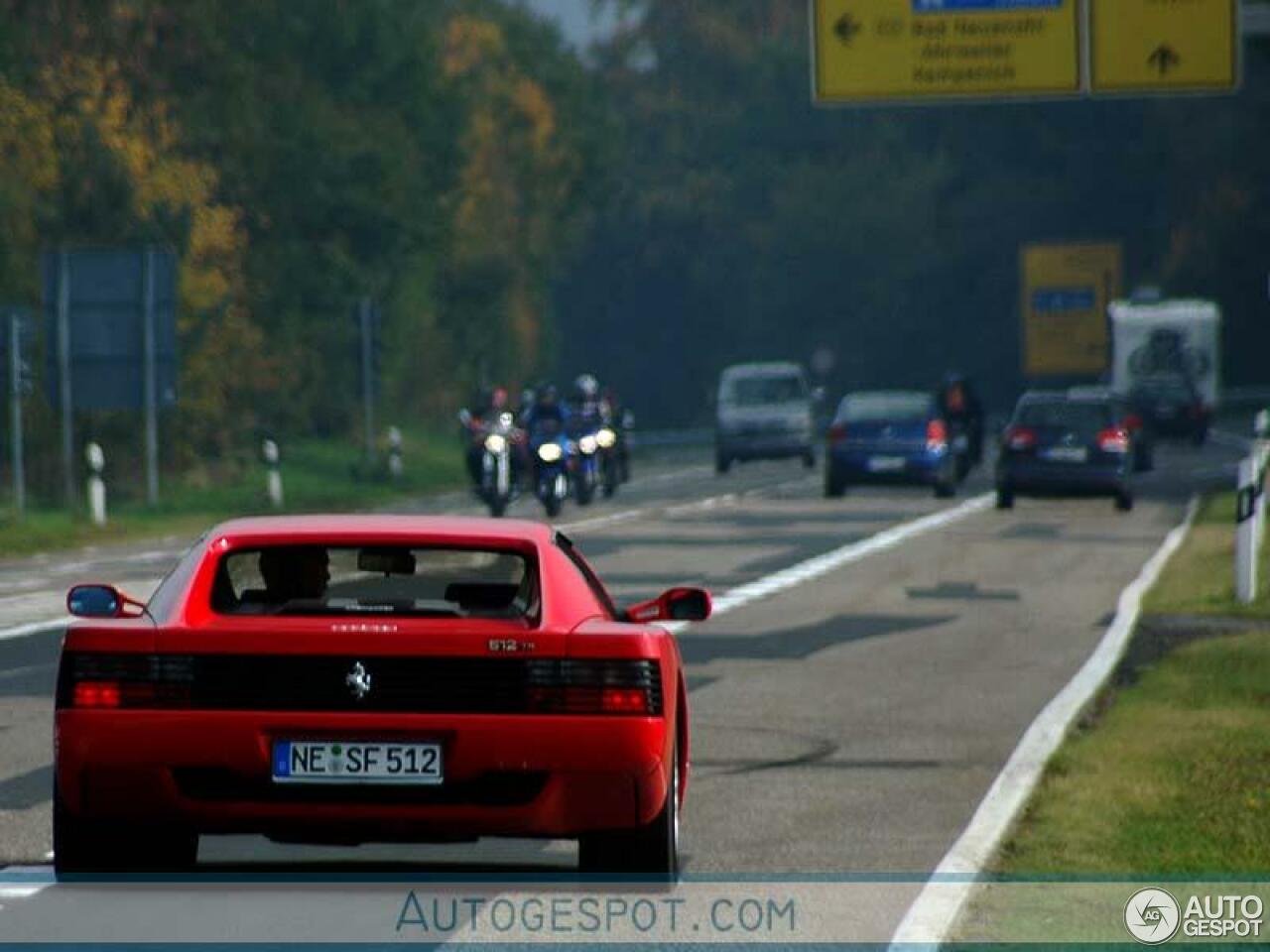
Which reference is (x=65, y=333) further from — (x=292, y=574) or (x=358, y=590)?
(x=292, y=574)

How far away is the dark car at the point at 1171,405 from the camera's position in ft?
246

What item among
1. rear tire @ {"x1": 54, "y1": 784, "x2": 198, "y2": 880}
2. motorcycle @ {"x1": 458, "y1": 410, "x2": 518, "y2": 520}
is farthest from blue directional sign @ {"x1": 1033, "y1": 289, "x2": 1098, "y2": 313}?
rear tire @ {"x1": 54, "y1": 784, "x2": 198, "y2": 880}

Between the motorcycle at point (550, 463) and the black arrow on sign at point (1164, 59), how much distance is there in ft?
38.0

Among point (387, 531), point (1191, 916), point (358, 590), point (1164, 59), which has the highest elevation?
point (1164, 59)

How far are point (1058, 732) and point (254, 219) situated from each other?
52862mm

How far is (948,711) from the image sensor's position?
55.9ft

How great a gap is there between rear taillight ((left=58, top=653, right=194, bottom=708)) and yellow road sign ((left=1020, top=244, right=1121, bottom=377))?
74.9m

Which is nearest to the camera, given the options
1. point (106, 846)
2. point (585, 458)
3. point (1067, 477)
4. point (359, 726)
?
point (359, 726)

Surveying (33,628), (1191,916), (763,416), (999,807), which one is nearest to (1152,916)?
(1191,916)

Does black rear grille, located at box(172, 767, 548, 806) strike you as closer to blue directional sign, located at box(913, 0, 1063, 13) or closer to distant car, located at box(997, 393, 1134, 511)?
blue directional sign, located at box(913, 0, 1063, 13)

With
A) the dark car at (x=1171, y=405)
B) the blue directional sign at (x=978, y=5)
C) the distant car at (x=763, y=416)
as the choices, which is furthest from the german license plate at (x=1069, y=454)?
the dark car at (x=1171, y=405)

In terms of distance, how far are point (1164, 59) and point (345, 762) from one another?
25130mm

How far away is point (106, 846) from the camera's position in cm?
1012

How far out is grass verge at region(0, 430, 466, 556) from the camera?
38125 mm
